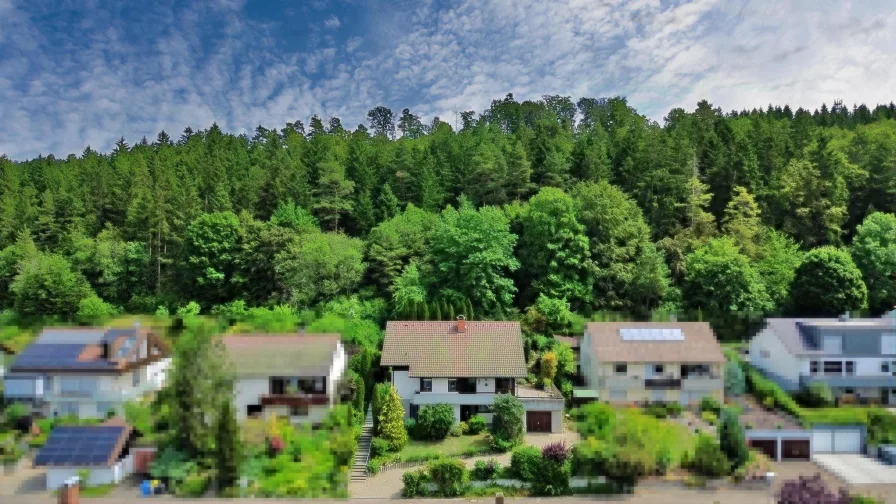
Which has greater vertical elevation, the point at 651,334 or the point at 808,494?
the point at 651,334

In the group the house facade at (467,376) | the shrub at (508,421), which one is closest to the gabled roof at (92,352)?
the house facade at (467,376)

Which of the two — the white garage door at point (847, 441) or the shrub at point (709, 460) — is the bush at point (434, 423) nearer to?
the shrub at point (709, 460)

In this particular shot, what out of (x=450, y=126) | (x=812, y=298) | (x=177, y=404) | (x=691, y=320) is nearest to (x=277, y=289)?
(x=177, y=404)

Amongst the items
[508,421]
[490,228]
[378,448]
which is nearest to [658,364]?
[508,421]

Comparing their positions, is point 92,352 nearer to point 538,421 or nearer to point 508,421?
point 508,421

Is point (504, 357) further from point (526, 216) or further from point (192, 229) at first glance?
point (192, 229)

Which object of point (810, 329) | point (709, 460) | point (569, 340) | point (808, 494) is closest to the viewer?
point (808, 494)
